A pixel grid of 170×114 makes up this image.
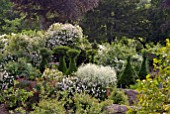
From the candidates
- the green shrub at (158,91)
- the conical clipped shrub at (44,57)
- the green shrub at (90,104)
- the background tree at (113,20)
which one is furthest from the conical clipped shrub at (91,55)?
the green shrub at (158,91)

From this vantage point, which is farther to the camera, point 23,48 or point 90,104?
point 23,48

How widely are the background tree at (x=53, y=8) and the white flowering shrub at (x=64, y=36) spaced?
342cm

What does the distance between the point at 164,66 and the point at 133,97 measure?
180 inches

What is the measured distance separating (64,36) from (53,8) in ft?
Result: 16.3

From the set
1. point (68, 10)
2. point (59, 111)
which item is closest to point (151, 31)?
point (68, 10)

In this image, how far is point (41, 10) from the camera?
15617 millimetres

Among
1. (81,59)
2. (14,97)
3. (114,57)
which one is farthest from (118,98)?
(114,57)

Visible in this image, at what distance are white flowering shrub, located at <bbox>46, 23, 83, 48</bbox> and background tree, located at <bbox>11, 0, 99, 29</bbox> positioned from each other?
3420mm

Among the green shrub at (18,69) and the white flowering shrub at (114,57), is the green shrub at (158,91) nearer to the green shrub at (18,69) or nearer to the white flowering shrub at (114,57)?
the green shrub at (18,69)

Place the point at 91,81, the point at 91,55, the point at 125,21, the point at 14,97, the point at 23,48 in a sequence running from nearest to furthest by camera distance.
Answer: the point at 14,97 < the point at 91,81 < the point at 23,48 < the point at 91,55 < the point at 125,21

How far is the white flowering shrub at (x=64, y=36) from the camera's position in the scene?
1056 cm

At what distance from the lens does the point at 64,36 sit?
1062cm

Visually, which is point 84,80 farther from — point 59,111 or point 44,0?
point 44,0

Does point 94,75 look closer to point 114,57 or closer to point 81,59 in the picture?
point 81,59
